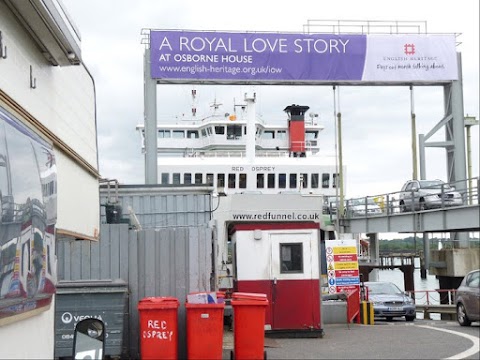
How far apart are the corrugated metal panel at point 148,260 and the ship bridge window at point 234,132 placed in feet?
126

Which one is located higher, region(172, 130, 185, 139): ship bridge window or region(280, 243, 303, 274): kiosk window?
region(172, 130, 185, 139): ship bridge window

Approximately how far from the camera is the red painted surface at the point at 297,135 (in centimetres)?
4978

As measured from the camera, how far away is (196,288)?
1141 centimetres

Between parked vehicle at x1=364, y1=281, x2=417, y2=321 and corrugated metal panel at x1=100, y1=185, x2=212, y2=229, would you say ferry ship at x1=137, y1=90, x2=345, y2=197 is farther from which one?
corrugated metal panel at x1=100, y1=185, x2=212, y2=229

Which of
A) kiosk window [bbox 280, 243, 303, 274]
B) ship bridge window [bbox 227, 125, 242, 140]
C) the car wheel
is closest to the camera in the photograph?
kiosk window [bbox 280, 243, 303, 274]

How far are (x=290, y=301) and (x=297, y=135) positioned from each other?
36408 millimetres

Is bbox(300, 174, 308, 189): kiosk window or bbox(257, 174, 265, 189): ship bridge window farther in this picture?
bbox(300, 174, 308, 189): kiosk window

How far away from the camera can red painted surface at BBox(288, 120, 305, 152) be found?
49781 millimetres

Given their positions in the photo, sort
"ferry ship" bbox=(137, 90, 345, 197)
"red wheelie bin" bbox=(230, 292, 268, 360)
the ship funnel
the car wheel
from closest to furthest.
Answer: "red wheelie bin" bbox=(230, 292, 268, 360)
the car wheel
"ferry ship" bbox=(137, 90, 345, 197)
the ship funnel

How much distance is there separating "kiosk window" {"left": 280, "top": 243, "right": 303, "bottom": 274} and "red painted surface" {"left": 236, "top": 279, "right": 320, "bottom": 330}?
0.28 metres

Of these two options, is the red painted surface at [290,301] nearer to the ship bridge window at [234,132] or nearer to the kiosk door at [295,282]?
the kiosk door at [295,282]

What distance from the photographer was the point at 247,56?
2859 centimetres

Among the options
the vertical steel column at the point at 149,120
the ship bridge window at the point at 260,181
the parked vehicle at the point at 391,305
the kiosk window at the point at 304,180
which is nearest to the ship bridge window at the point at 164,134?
the ship bridge window at the point at 260,181

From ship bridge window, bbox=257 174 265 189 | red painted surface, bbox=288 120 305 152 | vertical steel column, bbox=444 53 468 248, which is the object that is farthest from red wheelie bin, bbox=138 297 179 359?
red painted surface, bbox=288 120 305 152
